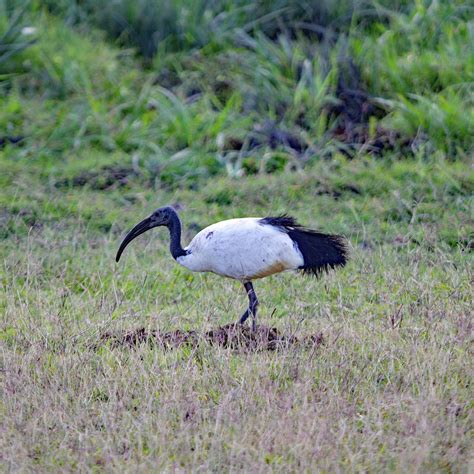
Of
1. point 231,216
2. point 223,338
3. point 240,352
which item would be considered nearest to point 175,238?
point 223,338

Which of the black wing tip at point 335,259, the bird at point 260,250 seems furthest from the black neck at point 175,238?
the black wing tip at point 335,259

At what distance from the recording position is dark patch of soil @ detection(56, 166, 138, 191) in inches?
350

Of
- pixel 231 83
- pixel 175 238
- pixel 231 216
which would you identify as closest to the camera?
pixel 175 238

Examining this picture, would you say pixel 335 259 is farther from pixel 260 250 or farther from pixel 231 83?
pixel 231 83

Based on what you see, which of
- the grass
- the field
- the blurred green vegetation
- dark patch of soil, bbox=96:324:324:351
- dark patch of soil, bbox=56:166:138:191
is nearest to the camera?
the grass

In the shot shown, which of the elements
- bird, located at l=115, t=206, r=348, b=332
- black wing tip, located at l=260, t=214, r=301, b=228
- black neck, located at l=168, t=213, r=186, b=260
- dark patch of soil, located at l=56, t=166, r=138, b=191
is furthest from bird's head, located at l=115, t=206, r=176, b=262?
dark patch of soil, located at l=56, t=166, r=138, b=191

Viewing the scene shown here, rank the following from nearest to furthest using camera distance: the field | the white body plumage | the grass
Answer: the grass
the field
the white body plumage

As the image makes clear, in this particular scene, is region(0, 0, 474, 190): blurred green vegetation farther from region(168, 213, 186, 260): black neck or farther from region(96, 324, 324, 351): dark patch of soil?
region(96, 324, 324, 351): dark patch of soil

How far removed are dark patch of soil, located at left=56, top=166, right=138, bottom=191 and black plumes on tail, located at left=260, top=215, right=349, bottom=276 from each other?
10.2 feet

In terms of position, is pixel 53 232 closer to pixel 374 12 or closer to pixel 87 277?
pixel 87 277

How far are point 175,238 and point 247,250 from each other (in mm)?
593

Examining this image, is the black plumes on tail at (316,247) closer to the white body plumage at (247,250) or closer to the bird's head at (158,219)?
the white body plumage at (247,250)

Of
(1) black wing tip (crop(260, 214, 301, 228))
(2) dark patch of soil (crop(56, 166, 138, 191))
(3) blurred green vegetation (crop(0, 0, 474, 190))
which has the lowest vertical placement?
(2) dark patch of soil (crop(56, 166, 138, 191))

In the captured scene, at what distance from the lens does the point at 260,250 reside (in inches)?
231
